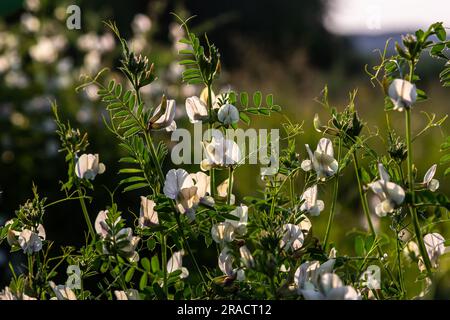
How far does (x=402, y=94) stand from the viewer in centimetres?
73

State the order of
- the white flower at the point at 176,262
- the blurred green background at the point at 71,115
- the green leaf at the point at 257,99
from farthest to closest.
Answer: the blurred green background at the point at 71,115 → the green leaf at the point at 257,99 → the white flower at the point at 176,262

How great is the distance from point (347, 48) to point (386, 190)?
1556 cm

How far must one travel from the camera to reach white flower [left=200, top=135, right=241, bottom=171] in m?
0.83

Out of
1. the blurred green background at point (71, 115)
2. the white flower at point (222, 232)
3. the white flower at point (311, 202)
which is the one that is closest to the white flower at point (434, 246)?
the white flower at point (311, 202)

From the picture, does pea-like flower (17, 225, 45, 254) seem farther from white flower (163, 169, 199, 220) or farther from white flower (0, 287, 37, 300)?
white flower (163, 169, 199, 220)

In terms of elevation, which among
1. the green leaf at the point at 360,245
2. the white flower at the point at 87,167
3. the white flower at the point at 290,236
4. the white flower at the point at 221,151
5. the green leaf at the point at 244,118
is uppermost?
the green leaf at the point at 244,118

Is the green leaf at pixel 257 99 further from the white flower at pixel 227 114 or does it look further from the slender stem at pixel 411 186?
the slender stem at pixel 411 186

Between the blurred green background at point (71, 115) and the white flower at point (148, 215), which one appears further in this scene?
the blurred green background at point (71, 115)

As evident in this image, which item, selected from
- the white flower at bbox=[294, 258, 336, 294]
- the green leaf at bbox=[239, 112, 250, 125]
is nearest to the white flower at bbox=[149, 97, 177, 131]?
the green leaf at bbox=[239, 112, 250, 125]

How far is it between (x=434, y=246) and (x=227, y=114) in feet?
0.93

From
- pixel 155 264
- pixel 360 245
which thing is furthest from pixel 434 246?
pixel 155 264

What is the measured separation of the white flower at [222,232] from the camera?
0.80 metres

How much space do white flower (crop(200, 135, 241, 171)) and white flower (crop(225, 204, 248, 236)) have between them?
0.05m
